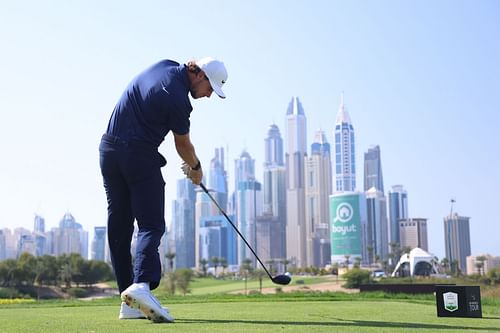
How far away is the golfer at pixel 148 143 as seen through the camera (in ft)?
14.9

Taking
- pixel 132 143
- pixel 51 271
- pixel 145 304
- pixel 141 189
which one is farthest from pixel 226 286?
pixel 145 304

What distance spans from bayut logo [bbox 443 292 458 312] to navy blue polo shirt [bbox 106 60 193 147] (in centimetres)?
224

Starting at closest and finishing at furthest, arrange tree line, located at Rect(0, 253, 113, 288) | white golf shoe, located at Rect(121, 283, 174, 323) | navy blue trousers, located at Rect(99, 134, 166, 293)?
white golf shoe, located at Rect(121, 283, 174, 323) < navy blue trousers, located at Rect(99, 134, 166, 293) < tree line, located at Rect(0, 253, 113, 288)

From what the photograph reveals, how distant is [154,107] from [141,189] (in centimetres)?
58

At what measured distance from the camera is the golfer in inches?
178

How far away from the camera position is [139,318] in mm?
4613

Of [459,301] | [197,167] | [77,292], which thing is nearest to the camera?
[459,301]

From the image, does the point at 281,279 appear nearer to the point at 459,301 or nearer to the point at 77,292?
the point at 459,301

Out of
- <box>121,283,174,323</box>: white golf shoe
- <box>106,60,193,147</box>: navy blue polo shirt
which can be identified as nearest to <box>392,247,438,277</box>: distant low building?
<box>106,60,193,147</box>: navy blue polo shirt

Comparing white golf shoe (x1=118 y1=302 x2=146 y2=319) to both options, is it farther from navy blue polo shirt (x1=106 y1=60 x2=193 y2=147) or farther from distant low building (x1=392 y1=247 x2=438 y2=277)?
distant low building (x1=392 y1=247 x2=438 y2=277)

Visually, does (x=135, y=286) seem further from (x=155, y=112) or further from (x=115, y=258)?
(x=155, y=112)

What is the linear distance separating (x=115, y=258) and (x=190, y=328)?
152cm

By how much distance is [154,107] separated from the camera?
4.56 metres

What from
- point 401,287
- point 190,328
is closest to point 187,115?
point 190,328
